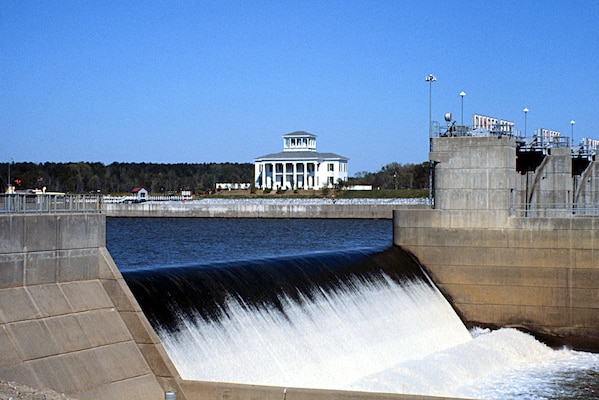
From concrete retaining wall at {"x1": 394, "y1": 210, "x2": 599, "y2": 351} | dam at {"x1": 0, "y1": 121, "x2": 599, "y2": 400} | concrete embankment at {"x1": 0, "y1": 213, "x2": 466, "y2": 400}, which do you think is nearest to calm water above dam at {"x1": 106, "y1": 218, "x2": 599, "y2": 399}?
dam at {"x1": 0, "y1": 121, "x2": 599, "y2": 400}

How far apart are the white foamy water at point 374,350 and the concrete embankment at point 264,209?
261 ft

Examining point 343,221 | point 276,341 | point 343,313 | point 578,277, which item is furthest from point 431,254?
point 343,221

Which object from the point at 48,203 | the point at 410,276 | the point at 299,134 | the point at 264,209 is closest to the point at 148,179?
the point at 299,134

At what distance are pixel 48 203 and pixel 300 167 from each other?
157m

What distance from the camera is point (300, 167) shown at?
176 m

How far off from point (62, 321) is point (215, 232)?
216 feet

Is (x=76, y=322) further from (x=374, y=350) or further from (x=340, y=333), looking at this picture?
(x=374, y=350)

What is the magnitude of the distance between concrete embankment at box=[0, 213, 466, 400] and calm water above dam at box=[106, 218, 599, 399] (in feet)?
5.93

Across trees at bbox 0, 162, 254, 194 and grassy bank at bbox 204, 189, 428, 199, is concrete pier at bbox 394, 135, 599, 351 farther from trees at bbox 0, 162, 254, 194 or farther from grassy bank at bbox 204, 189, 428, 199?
grassy bank at bbox 204, 189, 428, 199

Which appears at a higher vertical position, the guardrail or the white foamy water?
the guardrail

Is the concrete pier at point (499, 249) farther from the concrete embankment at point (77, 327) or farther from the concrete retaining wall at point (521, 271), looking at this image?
the concrete embankment at point (77, 327)

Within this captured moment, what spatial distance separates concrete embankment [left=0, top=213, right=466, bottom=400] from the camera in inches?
671

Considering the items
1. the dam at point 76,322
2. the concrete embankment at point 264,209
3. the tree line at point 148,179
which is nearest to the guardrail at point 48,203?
the dam at point 76,322

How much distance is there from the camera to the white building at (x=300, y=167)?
563ft
